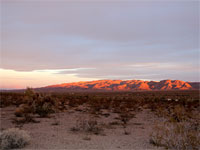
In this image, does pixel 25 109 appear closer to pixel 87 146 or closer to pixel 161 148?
pixel 87 146

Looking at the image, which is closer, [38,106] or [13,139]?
[13,139]

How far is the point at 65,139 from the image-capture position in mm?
8953

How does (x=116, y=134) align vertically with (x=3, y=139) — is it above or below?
below

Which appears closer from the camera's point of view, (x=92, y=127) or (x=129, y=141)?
(x=129, y=141)

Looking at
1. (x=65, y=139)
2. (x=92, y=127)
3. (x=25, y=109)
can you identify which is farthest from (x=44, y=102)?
(x=65, y=139)

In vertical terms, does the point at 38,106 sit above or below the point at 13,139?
above

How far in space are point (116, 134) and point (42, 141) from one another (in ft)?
12.4

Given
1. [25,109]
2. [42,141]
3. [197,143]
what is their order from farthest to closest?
[25,109] → [42,141] → [197,143]

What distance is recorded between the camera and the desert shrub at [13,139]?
7337 mm

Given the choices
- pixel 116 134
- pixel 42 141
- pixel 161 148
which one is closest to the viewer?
pixel 161 148

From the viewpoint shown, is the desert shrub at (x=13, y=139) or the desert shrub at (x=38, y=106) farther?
the desert shrub at (x=38, y=106)

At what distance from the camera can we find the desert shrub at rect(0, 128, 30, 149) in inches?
289

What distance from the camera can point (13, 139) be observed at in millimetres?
7547

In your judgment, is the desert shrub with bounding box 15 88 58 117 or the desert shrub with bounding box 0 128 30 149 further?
the desert shrub with bounding box 15 88 58 117
